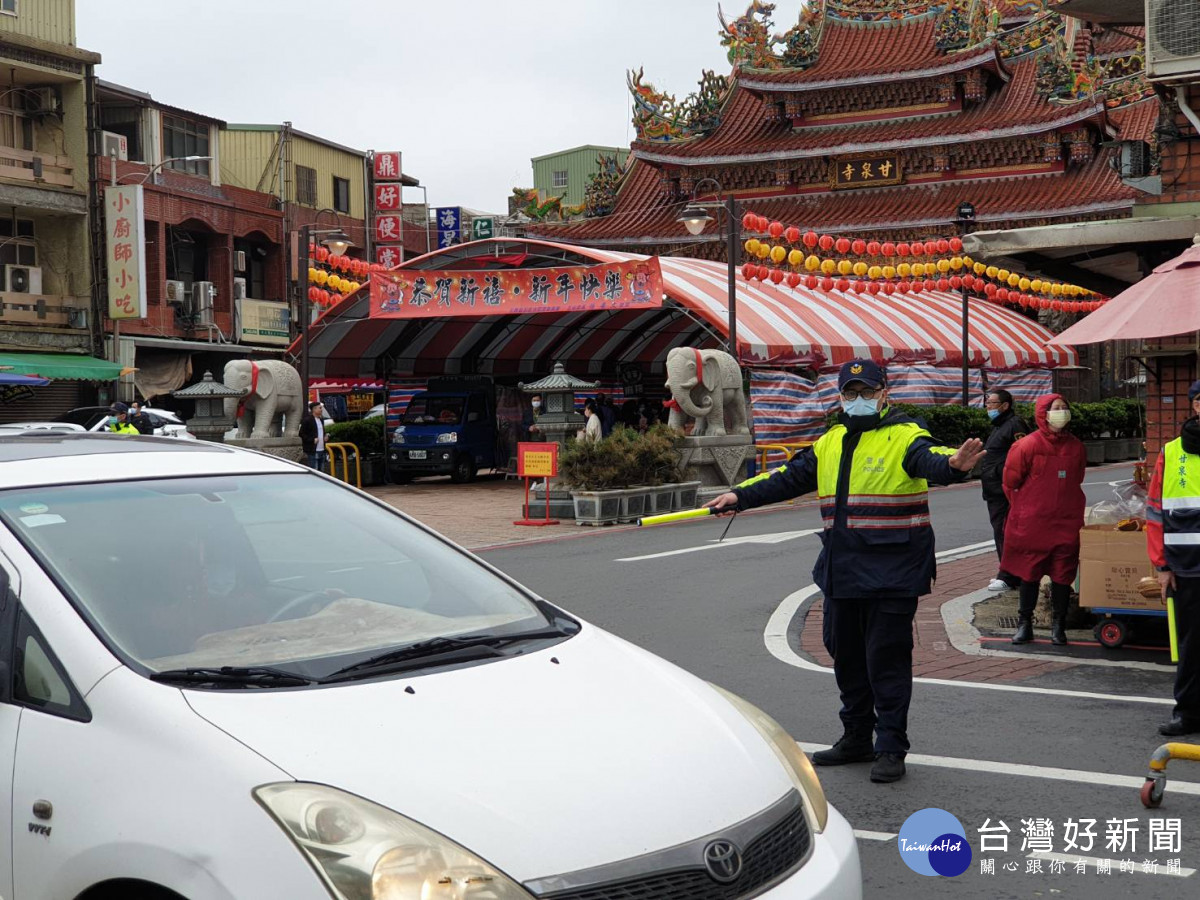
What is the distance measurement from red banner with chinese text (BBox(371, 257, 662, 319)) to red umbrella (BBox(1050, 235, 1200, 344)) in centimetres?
1615

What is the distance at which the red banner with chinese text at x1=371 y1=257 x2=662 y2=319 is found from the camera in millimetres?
25406

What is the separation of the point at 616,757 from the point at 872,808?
278 centimetres

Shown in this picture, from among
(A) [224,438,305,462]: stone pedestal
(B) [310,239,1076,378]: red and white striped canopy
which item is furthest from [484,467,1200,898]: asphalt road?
(B) [310,239,1076,378]: red and white striped canopy

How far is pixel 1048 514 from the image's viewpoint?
9.38m

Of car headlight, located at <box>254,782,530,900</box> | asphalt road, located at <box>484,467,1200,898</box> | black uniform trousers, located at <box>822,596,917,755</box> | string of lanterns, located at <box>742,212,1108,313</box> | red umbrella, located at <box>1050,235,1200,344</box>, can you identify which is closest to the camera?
car headlight, located at <box>254,782,530,900</box>

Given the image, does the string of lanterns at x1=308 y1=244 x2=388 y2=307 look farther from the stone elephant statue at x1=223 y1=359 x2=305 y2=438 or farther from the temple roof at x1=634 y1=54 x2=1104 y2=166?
the temple roof at x1=634 y1=54 x2=1104 y2=166

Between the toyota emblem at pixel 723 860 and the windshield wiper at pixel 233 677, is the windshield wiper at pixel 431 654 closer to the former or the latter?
the windshield wiper at pixel 233 677

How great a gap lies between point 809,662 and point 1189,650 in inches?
107

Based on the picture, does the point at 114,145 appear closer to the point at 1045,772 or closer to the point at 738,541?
the point at 738,541

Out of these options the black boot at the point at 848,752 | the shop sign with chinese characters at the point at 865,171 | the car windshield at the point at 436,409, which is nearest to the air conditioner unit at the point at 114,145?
the car windshield at the point at 436,409

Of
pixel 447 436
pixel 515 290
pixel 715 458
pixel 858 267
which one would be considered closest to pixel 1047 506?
pixel 715 458

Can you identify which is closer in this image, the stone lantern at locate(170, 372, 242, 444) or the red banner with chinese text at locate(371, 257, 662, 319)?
the stone lantern at locate(170, 372, 242, 444)

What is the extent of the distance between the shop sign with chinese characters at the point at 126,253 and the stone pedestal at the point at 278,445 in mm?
9384

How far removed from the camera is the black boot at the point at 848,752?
6.21 m
